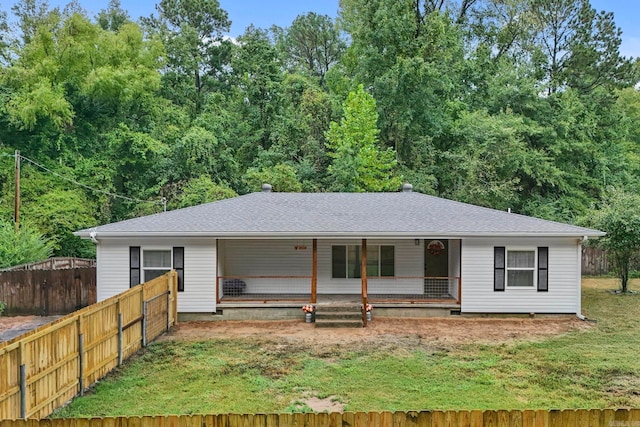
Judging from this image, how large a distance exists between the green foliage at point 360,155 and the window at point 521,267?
1221 cm

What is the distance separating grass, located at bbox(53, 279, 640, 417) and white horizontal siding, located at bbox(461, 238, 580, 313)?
2031 millimetres

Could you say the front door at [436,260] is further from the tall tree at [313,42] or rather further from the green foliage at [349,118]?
the tall tree at [313,42]

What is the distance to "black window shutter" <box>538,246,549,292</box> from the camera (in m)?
13.8

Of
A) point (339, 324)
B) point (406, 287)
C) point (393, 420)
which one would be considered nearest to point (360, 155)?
point (406, 287)

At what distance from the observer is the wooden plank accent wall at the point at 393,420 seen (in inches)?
175

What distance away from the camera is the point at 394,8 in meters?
28.5

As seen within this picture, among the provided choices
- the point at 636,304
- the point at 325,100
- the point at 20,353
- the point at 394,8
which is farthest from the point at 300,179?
the point at 20,353

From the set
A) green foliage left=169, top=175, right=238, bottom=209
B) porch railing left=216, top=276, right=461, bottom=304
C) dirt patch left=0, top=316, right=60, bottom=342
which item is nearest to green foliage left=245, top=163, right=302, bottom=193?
green foliage left=169, top=175, right=238, bottom=209

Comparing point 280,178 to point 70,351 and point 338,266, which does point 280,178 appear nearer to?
point 338,266

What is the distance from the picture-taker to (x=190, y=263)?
14023 mm

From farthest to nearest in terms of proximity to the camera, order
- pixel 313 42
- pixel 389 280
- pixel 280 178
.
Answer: pixel 313 42
pixel 280 178
pixel 389 280

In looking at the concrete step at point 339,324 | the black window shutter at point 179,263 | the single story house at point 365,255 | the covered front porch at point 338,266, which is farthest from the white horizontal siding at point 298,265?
the concrete step at point 339,324

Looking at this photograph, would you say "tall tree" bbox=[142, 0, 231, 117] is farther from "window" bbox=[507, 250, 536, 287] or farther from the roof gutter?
"window" bbox=[507, 250, 536, 287]

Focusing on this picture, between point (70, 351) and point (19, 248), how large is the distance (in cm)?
1217
